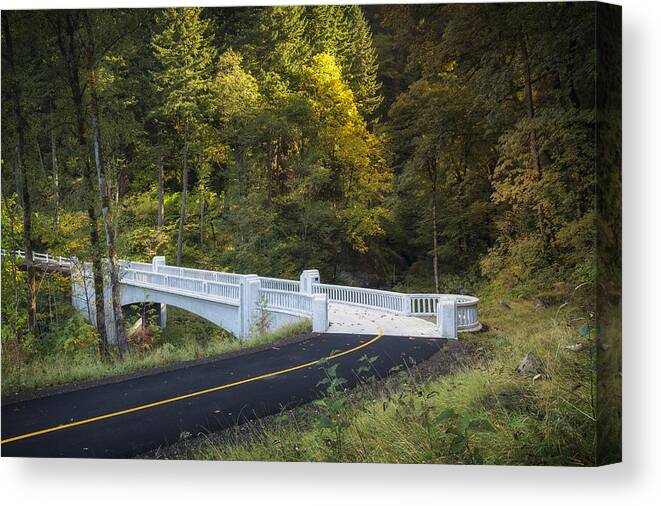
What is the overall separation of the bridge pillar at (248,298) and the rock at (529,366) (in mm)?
2664

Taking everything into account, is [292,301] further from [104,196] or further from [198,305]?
[104,196]

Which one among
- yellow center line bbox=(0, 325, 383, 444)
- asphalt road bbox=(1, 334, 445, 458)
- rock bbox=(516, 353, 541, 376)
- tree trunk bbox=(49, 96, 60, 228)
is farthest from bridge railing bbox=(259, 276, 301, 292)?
tree trunk bbox=(49, 96, 60, 228)

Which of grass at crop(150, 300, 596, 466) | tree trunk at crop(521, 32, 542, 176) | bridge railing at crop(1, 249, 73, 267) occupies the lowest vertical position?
grass at crop(150, 300, 596, 466)

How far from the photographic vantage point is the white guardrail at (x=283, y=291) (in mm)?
5924

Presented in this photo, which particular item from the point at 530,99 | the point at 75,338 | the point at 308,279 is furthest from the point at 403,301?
the point at 75,338

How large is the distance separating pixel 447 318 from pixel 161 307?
10.4ft

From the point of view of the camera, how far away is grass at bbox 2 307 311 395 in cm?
641

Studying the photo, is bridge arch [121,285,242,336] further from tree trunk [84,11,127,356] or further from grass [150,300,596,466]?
grass [150,300,596,466]

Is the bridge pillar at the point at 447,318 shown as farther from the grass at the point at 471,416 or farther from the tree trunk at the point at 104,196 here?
the tree trunk at the point at 104,196

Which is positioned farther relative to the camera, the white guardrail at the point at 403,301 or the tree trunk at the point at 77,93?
the tree trunk at the point at 77,93

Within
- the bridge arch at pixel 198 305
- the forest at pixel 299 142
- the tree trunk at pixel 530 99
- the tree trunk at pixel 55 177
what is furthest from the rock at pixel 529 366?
the tree trunk at pixel 55 177

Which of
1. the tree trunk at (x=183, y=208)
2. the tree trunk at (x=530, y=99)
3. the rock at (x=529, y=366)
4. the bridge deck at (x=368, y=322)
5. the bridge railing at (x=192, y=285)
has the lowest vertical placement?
the rock at (x=529, y=366)

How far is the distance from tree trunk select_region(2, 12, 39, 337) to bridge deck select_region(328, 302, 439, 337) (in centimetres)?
311

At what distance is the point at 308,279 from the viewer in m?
6.25
